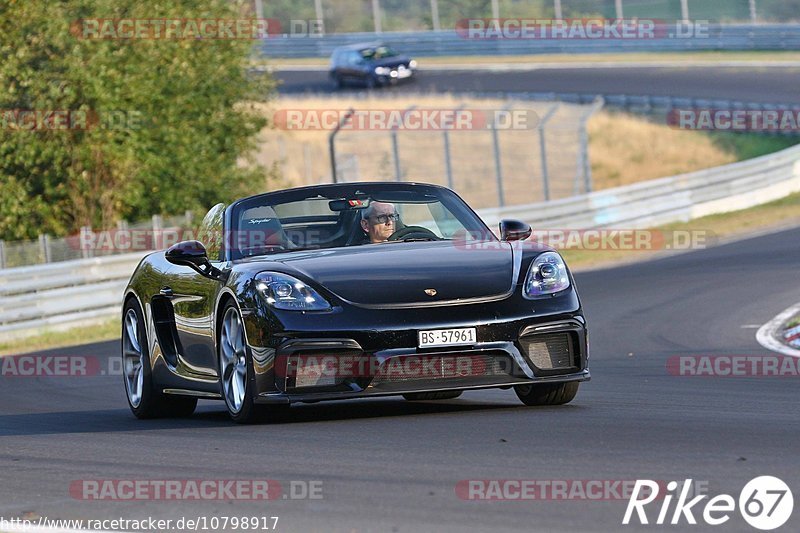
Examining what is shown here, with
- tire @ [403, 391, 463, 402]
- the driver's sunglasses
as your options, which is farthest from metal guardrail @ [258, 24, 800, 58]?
the driver's sunglasses

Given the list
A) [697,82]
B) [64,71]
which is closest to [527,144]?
[697,82]

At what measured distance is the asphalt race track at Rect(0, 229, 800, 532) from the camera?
5629mm

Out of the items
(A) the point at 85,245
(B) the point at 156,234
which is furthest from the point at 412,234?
(B) the point at 156,234

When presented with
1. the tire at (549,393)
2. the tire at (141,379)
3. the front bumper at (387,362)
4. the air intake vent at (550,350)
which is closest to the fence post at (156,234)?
the tire at (141,379)

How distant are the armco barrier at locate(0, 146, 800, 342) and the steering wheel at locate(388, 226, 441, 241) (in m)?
12.0

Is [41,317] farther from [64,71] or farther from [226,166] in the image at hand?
[226,166]

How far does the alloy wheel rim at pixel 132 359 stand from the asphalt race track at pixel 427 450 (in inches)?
7.3

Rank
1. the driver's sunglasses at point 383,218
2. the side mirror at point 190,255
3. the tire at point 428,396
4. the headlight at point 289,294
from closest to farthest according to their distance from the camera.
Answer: the headlight at point 289,294
the side mirror at point 190,255
the driver's sunglasses at point 383,218
the tire at point 428,396

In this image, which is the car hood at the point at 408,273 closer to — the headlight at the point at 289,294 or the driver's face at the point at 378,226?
the headlight at the point at 289,294

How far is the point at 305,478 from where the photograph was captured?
21.1 ft

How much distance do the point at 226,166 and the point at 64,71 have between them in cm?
485

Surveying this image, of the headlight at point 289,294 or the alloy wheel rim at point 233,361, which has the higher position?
A: the headlight at point 289,294

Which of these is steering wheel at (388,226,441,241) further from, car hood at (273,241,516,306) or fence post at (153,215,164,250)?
fence post at (153,215,164,250)

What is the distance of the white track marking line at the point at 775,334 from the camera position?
12.9 m
